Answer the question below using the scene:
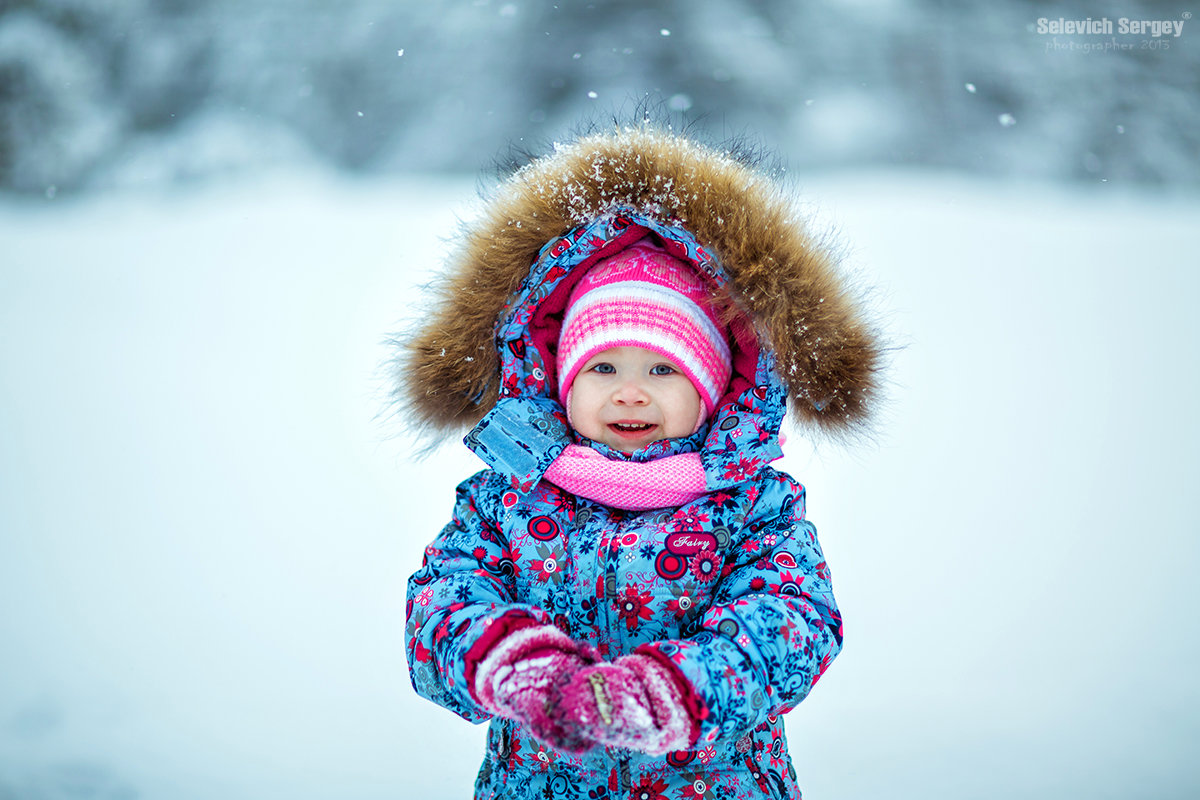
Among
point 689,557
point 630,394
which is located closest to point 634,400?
point 630,394

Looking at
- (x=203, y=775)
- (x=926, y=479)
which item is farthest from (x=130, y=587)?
(x=926, y=479)

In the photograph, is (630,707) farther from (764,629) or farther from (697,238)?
(697,238)

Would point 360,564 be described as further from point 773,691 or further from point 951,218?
point 951,218

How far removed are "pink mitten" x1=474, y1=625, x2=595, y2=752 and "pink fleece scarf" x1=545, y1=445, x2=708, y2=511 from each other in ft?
0.82

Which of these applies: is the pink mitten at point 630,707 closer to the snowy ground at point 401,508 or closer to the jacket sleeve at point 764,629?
the jacket sleeve at point 764,629

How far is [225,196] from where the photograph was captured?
6.02 meters

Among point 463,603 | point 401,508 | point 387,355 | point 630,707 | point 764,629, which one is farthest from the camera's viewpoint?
point 387,355

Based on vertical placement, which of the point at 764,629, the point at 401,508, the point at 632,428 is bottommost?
the point at 764,629

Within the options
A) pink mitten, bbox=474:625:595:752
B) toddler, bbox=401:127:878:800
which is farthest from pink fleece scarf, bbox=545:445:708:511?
pink mitten, bbox=474:625:595:752

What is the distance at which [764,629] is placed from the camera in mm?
1058

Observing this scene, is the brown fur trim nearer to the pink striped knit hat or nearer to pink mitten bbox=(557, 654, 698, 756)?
the pink striped knit hat

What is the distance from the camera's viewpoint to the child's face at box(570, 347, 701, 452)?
52.0 inches

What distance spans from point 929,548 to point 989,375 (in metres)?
1.43

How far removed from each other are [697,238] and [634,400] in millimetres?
254
